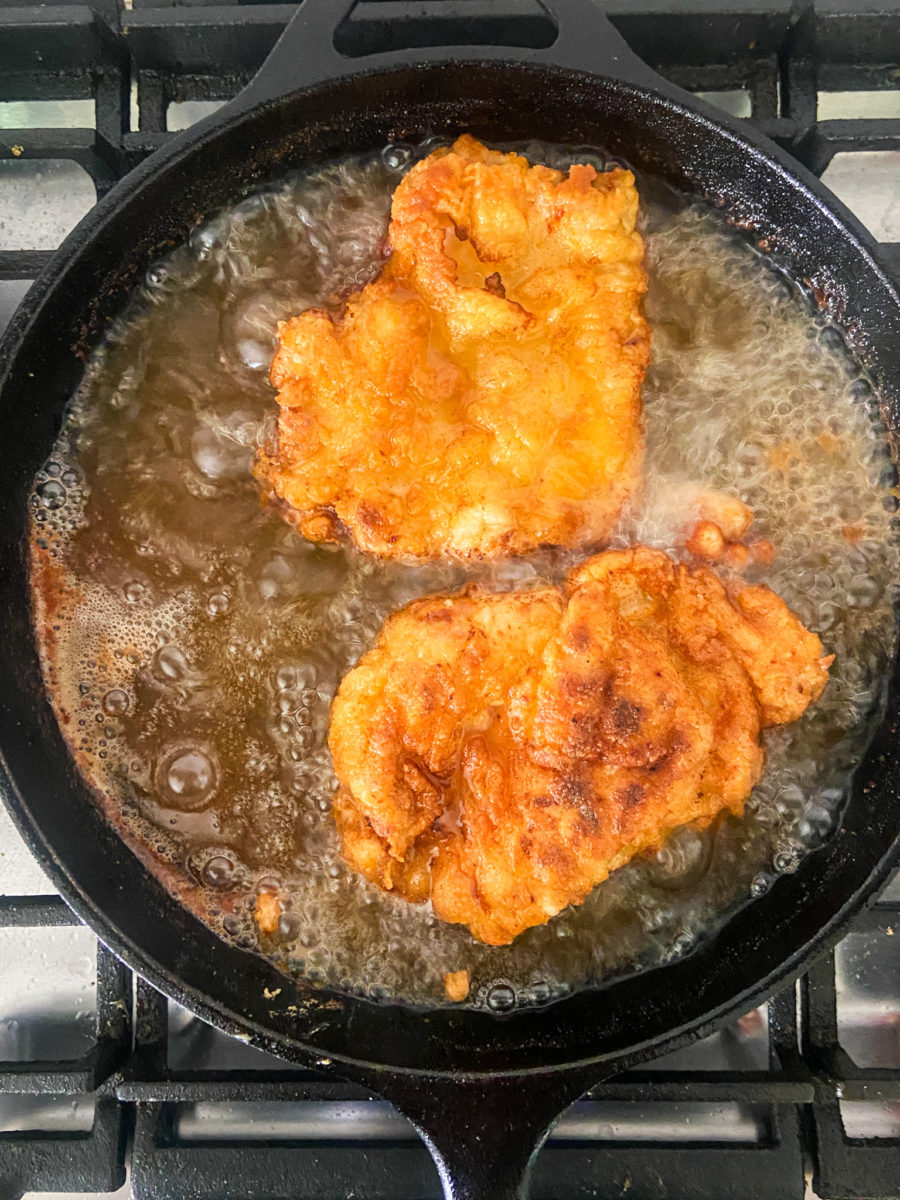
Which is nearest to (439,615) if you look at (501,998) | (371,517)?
(371,517)

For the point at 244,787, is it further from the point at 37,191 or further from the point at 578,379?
the point at 37,191

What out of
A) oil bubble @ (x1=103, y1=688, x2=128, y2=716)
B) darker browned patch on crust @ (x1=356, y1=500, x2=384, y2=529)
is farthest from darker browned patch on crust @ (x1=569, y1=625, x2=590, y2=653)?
oil bubble @ (x1=103, y1=688, x2=128, y2=716)

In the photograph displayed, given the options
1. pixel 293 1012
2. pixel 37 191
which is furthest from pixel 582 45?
pixel 293 1012

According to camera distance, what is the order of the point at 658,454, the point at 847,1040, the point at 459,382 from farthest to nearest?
1. the point at 847,1040
2. the point at 658,454
3. the point at 459,382

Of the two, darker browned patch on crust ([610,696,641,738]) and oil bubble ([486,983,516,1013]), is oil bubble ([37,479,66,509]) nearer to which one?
darker browned patch on crust ([610,696,641,738])

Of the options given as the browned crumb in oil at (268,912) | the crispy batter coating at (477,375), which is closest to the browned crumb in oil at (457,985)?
the browned crumb in oil at (268,912)

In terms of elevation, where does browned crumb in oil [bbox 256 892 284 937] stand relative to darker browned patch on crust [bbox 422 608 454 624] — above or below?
below

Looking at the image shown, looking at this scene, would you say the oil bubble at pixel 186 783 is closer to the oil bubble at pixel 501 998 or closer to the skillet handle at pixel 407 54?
the oil bubble at pixel 501 998
